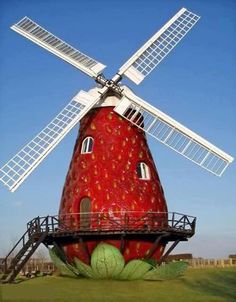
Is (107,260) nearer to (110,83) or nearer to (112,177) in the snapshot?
(112,177)

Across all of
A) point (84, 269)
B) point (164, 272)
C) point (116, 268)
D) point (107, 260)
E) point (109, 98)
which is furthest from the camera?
point (109, 98)

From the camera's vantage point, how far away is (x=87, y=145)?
71.7ft

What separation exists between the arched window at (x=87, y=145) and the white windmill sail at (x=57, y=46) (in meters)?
2.74

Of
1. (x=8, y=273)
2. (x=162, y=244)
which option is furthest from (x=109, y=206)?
(x=8, y=273)

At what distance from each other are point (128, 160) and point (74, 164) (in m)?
2.40

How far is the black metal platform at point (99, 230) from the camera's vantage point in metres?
19.8

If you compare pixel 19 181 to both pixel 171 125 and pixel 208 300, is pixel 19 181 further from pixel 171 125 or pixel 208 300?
pixel 208 300

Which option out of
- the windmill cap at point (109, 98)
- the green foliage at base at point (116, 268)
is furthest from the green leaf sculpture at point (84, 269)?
the windmill cap at point (109, 98)

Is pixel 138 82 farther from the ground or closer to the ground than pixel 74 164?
farther from the ground

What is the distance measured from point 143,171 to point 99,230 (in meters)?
3.36

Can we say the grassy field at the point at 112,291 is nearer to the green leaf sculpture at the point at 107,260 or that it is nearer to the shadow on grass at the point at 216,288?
the shadow on grass at the point at 216,288

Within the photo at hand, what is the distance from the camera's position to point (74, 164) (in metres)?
21.9

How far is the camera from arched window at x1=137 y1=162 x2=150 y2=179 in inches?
840

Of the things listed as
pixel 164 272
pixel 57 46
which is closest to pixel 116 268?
pixel 164 272
